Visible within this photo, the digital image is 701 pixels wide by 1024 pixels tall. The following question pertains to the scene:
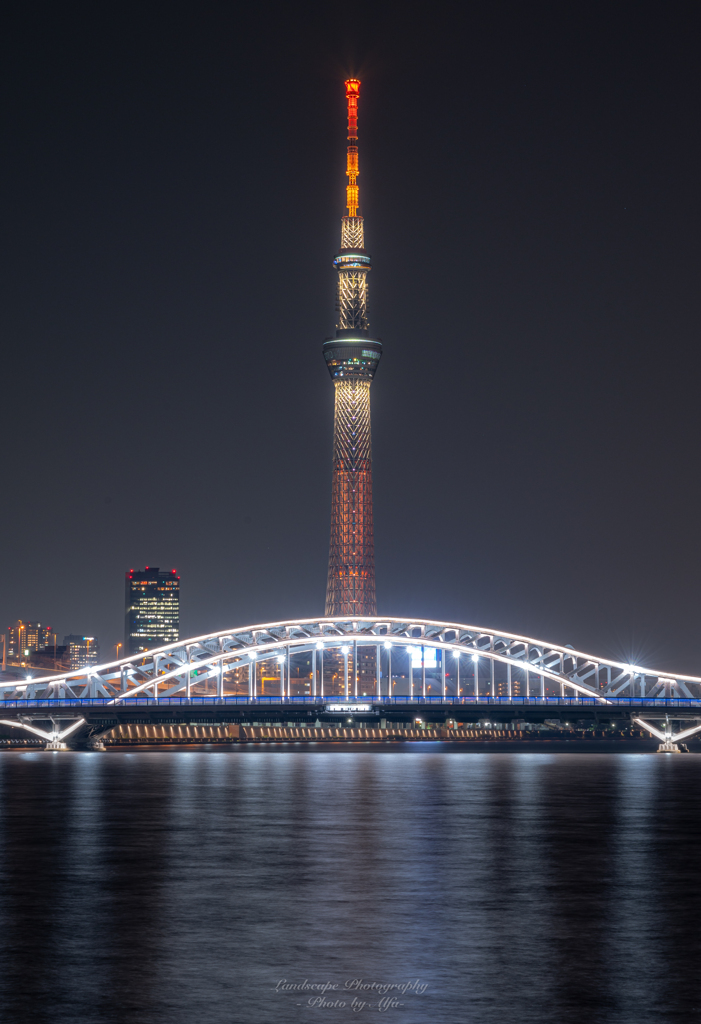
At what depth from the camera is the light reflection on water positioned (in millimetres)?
21750

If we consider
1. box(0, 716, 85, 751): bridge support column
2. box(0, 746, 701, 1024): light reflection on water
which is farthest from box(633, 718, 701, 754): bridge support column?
box(0, 746, 701, 1024): light reflection on water

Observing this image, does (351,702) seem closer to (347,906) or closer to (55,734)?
(55,734)

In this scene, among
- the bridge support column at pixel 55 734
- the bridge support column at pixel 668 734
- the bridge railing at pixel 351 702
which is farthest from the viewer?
the bridge support column at pixel 668 734

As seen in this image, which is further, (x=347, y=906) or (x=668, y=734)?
(x=668, y=734)

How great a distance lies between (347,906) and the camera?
3170cm

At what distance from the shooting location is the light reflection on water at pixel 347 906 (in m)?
21.8

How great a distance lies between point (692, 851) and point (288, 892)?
18.4 m

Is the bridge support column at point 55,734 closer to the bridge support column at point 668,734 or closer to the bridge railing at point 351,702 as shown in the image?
the bridge railing at point 351,702

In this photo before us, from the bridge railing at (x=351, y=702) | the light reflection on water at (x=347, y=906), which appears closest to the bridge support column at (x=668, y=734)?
the bridge railing at (x=351, y=702)

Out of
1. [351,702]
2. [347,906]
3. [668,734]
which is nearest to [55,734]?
[351,702]

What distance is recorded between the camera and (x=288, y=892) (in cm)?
3488

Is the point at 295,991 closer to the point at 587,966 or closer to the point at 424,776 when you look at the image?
the point at 587,966

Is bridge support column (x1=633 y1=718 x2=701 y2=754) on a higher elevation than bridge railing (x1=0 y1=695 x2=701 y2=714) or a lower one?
lower

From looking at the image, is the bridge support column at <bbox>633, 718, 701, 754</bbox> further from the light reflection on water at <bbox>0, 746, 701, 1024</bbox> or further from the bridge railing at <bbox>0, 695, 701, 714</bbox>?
the light reflection on water at <bbox>0, 746, 701, 1024</bbox>
